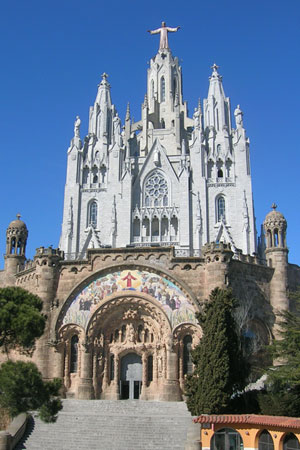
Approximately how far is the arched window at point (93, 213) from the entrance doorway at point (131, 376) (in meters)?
24.6

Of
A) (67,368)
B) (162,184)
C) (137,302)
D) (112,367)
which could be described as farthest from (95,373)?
(162,184)

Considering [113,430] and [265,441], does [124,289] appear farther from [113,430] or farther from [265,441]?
[265,441]

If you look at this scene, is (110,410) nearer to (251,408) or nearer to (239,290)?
(251,408)

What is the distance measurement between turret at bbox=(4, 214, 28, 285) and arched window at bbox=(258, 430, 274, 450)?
2018cm

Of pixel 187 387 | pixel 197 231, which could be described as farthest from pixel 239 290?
pixel 197 231

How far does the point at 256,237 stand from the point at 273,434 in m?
32.5

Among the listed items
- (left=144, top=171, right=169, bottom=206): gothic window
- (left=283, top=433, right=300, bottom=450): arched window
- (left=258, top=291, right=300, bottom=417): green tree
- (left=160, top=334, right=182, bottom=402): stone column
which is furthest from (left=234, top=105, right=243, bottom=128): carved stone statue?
(left=283, top=433, right=300, bottom=450): arched window

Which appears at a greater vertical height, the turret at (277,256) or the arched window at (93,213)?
the arched window at (93,213)

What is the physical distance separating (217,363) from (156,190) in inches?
1225

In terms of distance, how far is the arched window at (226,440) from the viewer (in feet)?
71.1

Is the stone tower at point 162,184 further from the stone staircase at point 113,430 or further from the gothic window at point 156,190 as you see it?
the stone staircase at point 113,430

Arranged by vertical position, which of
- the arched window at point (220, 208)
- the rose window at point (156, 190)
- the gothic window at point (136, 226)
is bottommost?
the gothic window at point (136, 226)

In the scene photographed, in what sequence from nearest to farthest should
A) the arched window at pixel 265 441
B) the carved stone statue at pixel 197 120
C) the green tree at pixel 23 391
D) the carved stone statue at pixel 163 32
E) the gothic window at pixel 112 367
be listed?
the green tree at pixel 23 391 → the arched window at pixel 265 441 → the gothic window at pixel 112 367 → the carved stone statue at pixel 197 120 → the carved stone statue at pixel 163 32

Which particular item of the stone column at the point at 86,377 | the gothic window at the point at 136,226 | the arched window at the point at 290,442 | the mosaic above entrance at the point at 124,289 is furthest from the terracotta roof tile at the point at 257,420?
the gothic window at the point at 136,226
